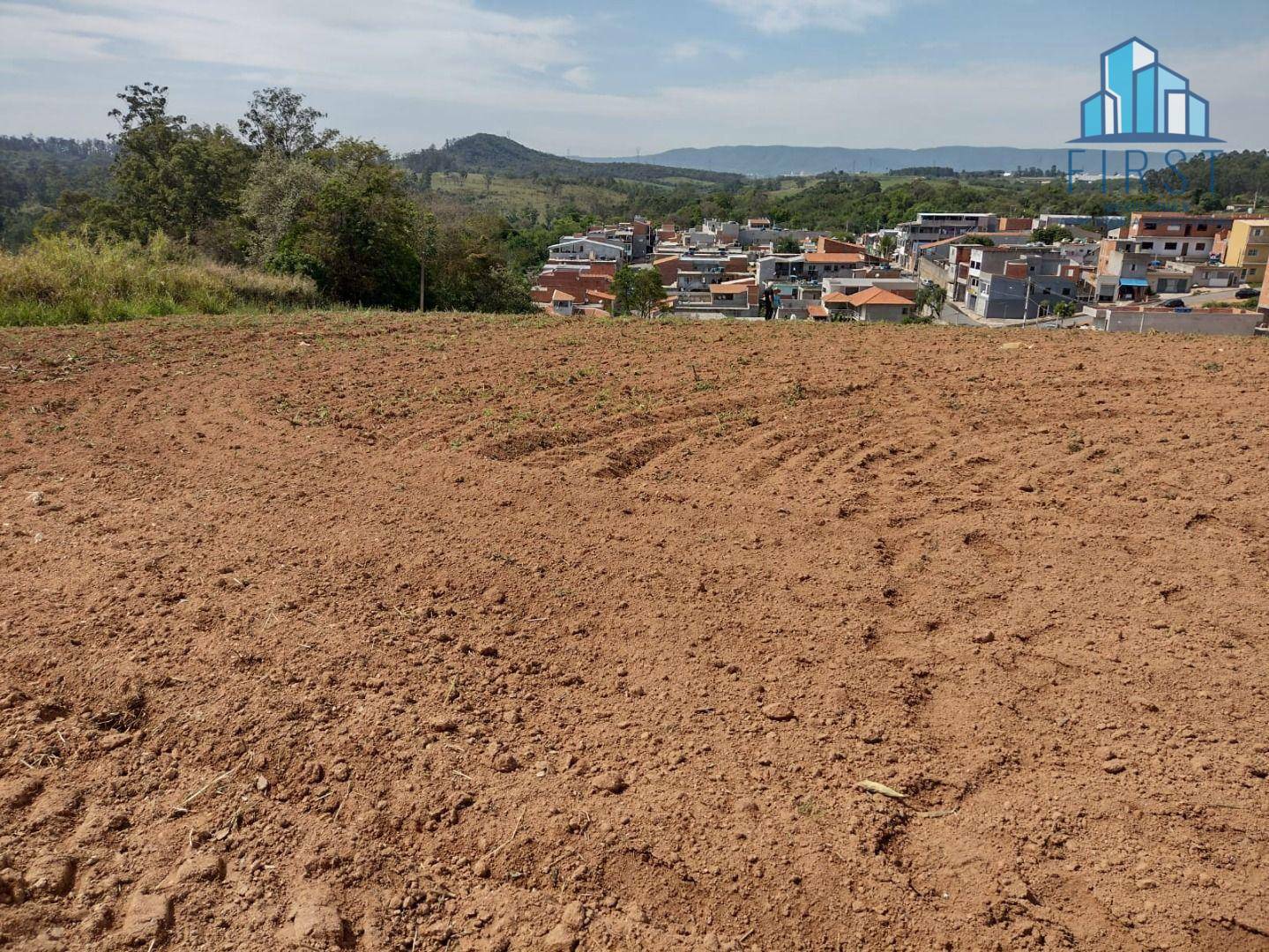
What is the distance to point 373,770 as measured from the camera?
2.66 meters

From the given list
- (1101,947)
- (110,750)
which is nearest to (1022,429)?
(1101,947)

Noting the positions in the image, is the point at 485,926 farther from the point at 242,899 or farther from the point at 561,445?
the point at 561,445

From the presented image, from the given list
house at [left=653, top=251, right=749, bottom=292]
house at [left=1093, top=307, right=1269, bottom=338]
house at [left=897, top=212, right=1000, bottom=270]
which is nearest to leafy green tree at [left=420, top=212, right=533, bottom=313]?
house at [left=1093, top=307, right=1269, bottom=338]

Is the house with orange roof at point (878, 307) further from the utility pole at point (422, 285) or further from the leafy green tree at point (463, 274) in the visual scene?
the utility pole at point (422, 285)

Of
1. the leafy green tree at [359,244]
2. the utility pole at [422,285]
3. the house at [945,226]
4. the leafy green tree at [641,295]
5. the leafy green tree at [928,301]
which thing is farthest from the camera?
the house at [945,226]

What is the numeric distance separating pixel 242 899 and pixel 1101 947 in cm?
237

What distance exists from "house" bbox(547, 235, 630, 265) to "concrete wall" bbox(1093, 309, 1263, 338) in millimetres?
50019

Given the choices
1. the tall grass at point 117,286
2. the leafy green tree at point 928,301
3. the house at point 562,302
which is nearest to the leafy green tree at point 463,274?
the tall grass at point 117,286

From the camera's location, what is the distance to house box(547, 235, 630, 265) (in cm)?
6166

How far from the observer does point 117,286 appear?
10.9 m

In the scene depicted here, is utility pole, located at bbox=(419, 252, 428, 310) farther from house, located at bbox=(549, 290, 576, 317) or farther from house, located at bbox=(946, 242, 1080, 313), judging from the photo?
house, located at bbox=(946, 242, 1080, 313)

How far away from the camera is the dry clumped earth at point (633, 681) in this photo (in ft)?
7.27

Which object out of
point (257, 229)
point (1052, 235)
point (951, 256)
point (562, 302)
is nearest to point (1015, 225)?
point (1052, 235)

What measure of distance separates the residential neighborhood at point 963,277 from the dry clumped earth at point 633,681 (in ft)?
57.6
